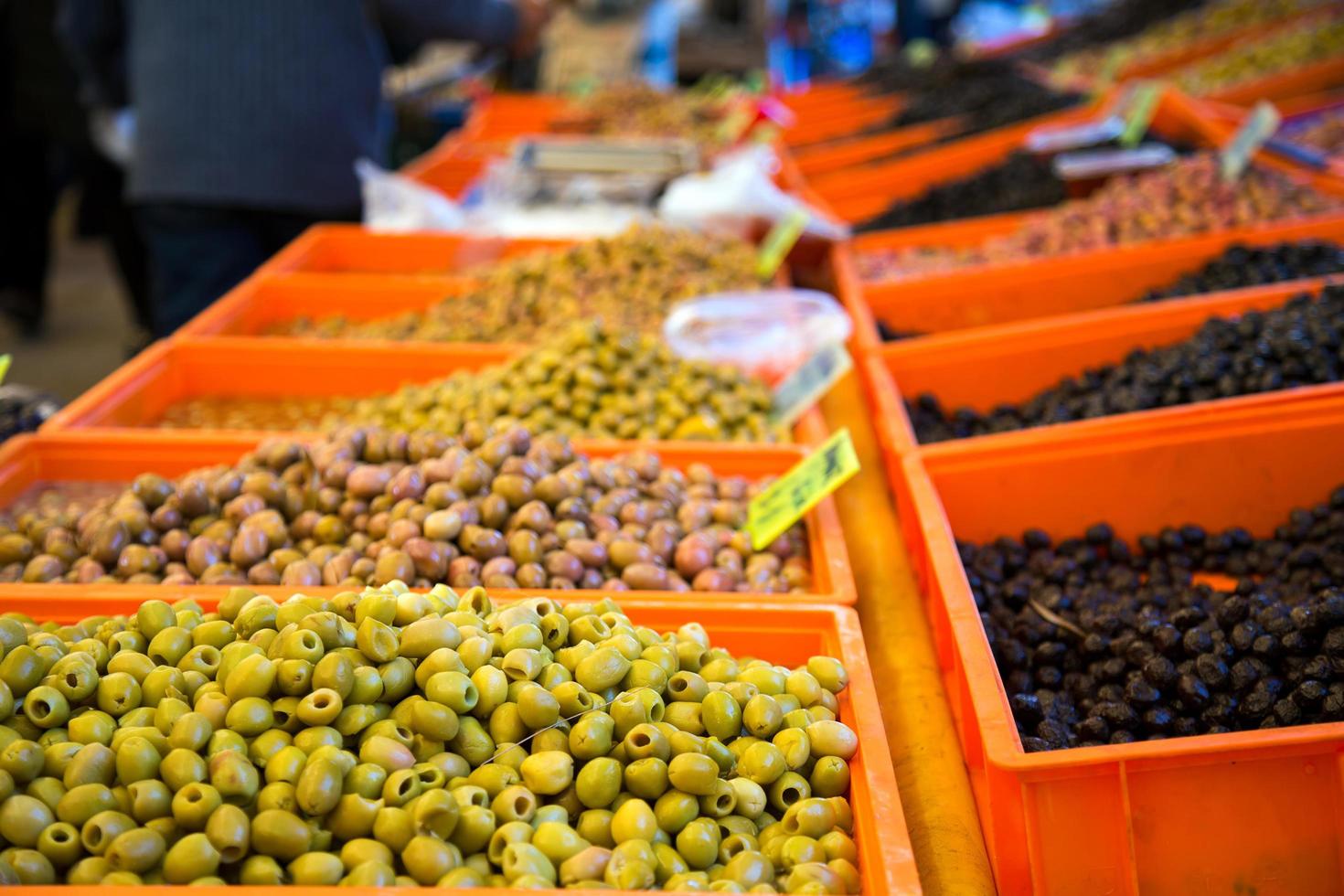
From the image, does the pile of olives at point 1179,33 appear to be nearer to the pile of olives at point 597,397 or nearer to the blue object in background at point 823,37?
the pile of olives at point 597,397

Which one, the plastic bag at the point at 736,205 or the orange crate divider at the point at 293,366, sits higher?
the plastic bag at the point at 736,205

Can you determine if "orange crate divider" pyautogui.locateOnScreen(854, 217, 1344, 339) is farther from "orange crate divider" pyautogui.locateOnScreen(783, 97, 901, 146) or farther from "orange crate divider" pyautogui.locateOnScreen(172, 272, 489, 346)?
"orange crate divider" pyautogui.locateOnScreen(783, 97, 901, 146)

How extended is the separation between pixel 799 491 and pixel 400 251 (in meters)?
2.53

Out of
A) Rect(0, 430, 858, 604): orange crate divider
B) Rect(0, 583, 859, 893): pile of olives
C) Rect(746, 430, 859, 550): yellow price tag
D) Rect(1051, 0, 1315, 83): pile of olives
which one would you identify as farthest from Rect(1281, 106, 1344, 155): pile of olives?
Rect(0, 583, 859, 893): pile of olives

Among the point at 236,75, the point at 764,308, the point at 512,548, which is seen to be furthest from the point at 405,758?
the point at 236,75

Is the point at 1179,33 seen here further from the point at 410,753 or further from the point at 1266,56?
the point at 410,753

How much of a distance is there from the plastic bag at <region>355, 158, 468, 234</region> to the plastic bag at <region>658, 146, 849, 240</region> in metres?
0.90

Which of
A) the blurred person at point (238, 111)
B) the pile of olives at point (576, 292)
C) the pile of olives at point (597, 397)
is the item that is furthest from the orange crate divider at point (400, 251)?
the pile of olives at point (597, 397)

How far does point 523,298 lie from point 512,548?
1.57 m

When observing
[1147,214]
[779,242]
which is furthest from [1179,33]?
[779,242]

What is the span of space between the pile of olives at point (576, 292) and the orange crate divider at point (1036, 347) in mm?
732

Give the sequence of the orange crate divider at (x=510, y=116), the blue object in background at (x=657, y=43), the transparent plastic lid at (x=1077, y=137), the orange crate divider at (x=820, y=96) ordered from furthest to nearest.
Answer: the blue object in background at (x=657, y=43) → the orange crate divider at (x=820, y=96) → the orange crate divider at (x=510, y=116) → the transparent plastic lid at (x=1077, y=137)

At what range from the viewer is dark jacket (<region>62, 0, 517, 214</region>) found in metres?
3.61

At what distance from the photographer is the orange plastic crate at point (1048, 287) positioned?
2986 mm
